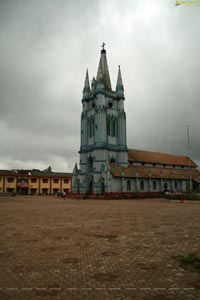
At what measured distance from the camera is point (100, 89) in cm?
6494

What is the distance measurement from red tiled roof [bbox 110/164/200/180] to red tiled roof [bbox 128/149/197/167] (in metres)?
2.73

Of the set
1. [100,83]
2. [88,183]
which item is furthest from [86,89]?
[88,183]

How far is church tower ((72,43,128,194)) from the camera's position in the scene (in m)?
60.9

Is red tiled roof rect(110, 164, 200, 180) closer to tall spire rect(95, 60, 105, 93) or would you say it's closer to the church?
the church

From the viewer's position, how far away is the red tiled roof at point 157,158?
238 feet

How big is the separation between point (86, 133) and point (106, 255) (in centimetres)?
6035

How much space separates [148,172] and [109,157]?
1313 centimetres

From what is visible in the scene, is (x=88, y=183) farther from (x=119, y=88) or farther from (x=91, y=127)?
(x=119, y=88)

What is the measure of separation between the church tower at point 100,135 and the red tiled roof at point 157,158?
745 cm

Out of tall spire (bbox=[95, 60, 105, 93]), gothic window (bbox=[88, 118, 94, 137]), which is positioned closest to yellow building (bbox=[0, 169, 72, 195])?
gothic window (bbox=[88, 118, 94, 137])

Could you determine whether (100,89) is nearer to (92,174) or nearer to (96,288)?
(92,174)

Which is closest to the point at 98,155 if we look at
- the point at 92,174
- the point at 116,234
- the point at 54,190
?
the point at 92,174

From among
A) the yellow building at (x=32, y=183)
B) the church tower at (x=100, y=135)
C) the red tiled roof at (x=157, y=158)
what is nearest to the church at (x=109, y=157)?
the church tower at (x=100, y=135)

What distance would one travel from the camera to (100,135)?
61875 millimetres
